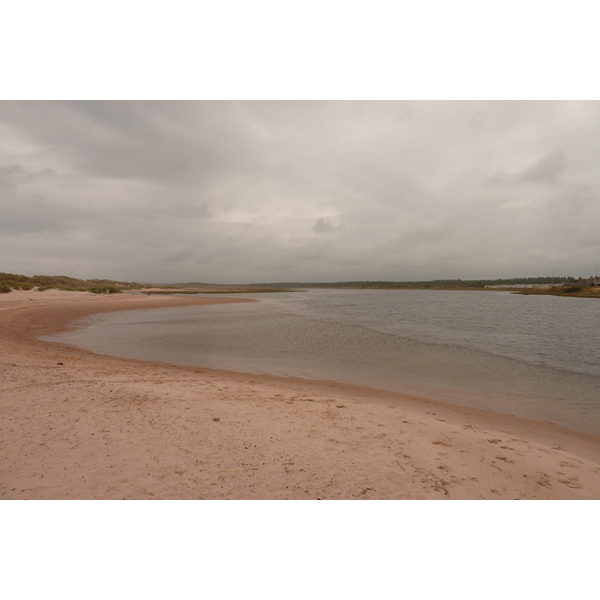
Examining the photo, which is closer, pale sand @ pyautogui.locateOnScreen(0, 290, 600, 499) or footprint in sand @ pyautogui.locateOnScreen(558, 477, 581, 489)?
pale sand @ pyautogui.locateOnScreen(0, 290, 600, 499)

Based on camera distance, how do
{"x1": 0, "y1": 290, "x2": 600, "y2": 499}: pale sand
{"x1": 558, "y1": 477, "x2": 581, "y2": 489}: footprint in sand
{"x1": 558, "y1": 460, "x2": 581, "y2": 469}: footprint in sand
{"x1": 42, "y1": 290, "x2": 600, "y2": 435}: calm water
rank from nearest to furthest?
{"x1": 0, "y1": 290, "x2": 600, "y2": 499}: pale sand
{"x1": 558, "y1": 477, "x2": 581, "y2": 489}: footprint in sand
{"x1": 558, "y1": 460, "x2": 581, "y2": 469}: footprint in sand
{"x1": 42, "y1": 290, "x2": 600, "y2": 435}: calm water

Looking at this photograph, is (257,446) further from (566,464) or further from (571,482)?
(566,464)

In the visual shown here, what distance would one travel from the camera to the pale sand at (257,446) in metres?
4.17

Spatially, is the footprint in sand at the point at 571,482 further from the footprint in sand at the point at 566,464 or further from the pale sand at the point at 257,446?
the footprint in sand at the point at 566,464

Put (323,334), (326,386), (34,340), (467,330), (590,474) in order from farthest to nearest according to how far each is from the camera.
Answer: (467,330)
(323,334)
(34,340)
(326,386)
(590,474)

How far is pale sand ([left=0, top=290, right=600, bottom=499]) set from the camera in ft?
13.7

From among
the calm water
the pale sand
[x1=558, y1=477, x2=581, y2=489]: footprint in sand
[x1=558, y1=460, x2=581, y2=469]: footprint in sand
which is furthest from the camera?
the calm water

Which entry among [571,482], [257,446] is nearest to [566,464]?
[571,482]

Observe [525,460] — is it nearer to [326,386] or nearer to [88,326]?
[326,386]

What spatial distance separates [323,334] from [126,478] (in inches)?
694

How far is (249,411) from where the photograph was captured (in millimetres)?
6805

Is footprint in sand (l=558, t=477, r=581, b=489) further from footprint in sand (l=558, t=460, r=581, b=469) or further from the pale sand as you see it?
footprint in sand (l=558, t=460, r=581, b=469)

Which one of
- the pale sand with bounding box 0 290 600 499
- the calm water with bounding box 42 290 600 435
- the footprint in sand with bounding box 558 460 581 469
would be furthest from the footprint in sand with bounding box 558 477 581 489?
the calm water with bounding box 42 290 600 435

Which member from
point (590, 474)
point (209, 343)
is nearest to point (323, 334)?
point (209, 343)
